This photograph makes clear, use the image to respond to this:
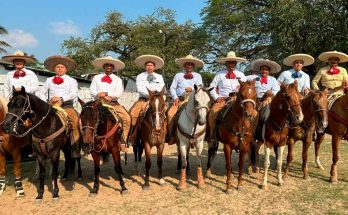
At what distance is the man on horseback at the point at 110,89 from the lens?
7688mm

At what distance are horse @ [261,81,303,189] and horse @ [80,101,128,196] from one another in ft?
10.9

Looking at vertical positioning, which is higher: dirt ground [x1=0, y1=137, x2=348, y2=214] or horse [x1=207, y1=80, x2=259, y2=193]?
horse [x1=207, y1=80, x2=259, y2=193]

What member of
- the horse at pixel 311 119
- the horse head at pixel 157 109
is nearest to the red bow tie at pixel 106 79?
the horse head at pixel 157 109

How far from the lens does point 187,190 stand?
7.43 metres

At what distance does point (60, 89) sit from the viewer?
811cm

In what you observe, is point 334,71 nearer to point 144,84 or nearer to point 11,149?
point 144,84

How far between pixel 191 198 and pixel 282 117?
258cm

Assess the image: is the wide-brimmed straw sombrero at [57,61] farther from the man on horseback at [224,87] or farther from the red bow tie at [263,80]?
the red bow tie at [263,80]

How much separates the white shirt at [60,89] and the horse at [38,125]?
1144mm

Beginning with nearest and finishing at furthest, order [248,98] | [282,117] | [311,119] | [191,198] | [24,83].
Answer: [248,98] → [191,198] → [282,117] → [311,119] → [24,83]

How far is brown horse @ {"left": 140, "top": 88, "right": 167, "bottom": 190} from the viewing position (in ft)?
22.8

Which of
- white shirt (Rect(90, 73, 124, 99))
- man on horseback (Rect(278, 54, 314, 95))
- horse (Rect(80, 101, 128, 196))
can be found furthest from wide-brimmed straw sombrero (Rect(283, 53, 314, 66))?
horse (Rect(80, 101, 128, 196))

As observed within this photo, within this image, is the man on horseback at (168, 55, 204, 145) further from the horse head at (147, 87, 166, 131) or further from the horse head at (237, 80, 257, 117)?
the horse head at (237, 80, 257, 117)

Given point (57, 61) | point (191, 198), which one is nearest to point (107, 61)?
point (57, 61)
